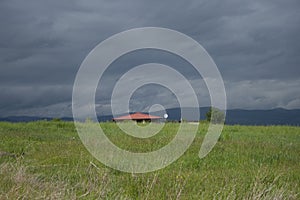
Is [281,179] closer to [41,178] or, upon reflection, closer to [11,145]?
[41,178]

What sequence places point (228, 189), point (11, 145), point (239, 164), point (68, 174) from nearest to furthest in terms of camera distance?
point (228, 189) → point (68, 174) → point (239, 164) → point (11, 145)

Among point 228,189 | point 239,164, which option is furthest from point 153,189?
point 239,164

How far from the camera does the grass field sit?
6516 millimetres

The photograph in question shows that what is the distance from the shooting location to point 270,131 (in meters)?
22.3

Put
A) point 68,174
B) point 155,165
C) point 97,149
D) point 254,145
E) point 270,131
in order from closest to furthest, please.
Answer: point 68,174
point 155,165
point 97,149
point 254,145
point 270,131

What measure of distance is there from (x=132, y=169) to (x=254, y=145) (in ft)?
22.3

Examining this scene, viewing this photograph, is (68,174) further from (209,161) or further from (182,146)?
(182,146)

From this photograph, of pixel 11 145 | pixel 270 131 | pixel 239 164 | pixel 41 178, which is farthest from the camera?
pixel 270 131

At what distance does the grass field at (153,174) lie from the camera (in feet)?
21.4

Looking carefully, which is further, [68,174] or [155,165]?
[155,165]

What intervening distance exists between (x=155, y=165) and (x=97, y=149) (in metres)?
2.89

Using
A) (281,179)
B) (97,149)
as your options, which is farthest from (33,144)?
(281,179)

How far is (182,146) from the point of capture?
13.3 m

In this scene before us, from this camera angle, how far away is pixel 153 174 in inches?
331
